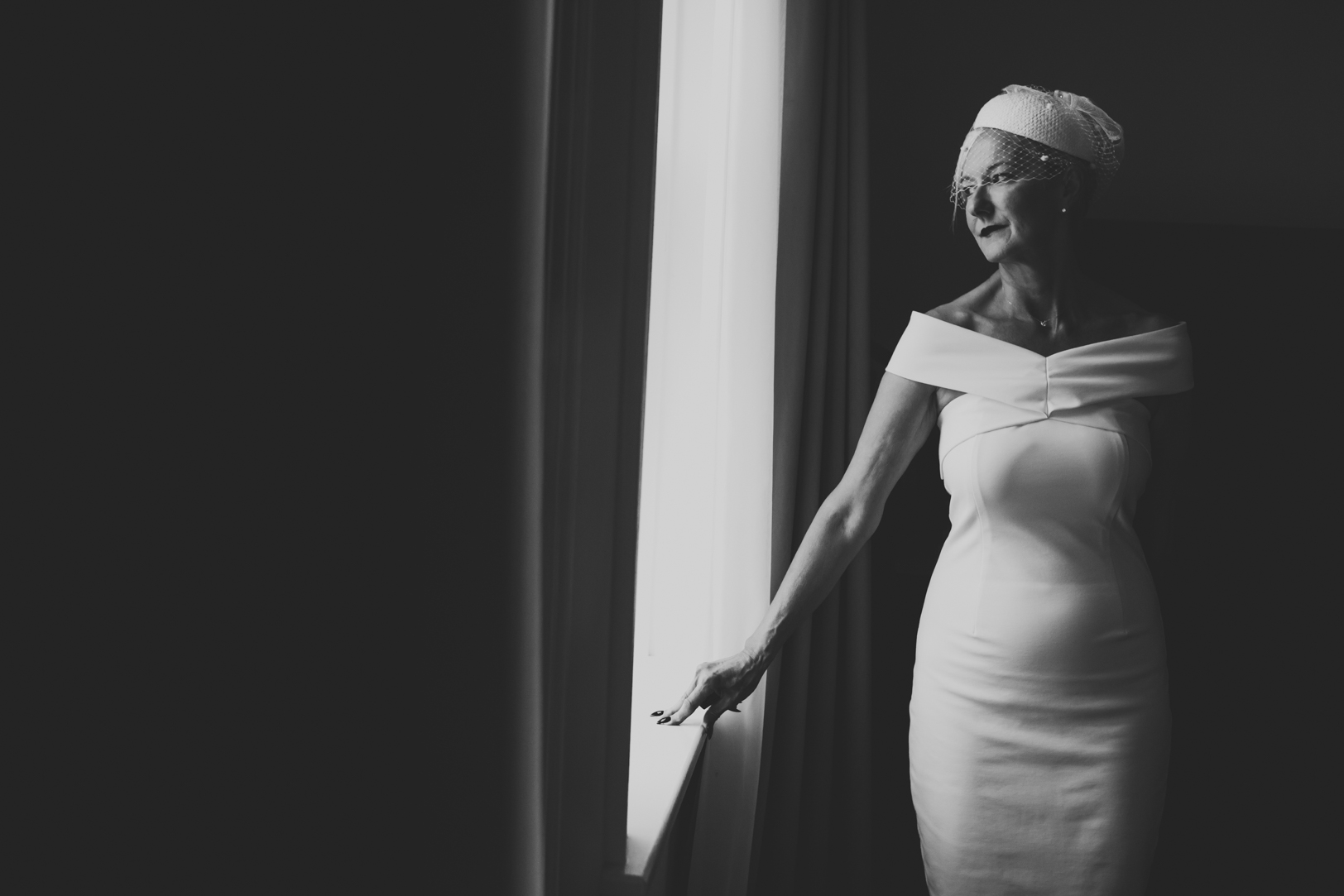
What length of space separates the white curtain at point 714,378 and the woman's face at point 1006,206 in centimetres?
37

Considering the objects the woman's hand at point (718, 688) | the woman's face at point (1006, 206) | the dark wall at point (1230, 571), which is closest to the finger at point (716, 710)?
the woman's hand at point (718, 688)

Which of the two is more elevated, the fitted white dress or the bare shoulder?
the bare shoulder

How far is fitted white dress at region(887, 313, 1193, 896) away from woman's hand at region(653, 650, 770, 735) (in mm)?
367

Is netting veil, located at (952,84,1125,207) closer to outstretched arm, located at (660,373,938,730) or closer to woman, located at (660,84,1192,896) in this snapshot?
woman, located at (660,84,1192,896)

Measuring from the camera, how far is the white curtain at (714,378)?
65.6 inches

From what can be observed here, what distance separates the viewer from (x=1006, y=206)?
146 centimetres

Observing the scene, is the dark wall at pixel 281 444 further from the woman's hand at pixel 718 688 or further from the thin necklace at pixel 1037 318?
the thin necklace at pixel 1037 318

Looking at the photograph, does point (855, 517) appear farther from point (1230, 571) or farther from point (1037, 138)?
point (1230, 571)

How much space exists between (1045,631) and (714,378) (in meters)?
0.76

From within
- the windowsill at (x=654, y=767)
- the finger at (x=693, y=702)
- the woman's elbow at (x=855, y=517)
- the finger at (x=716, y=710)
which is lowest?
the windowsill at (x=654, y=767)

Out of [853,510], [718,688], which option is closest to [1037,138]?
[853,510]

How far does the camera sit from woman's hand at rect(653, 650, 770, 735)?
1274 mm

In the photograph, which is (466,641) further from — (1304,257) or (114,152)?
(1304,257)

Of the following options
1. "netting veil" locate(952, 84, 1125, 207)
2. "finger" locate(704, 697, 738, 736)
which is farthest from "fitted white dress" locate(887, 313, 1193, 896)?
"finger" locate(704, 697, 738, 736)
